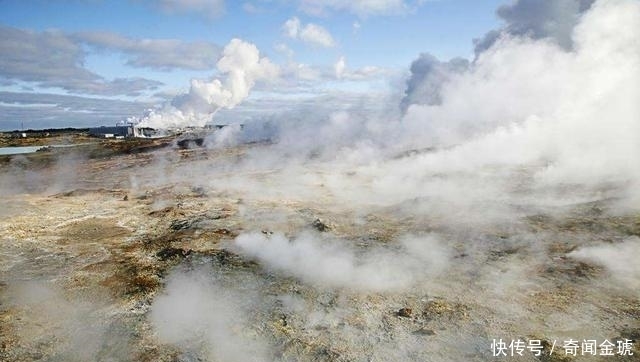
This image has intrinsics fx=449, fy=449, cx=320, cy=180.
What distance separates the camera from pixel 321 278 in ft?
24.0

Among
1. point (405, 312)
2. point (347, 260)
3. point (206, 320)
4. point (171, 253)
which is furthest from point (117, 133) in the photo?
point (405, 312)

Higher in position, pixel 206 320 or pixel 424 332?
pixel 206 320

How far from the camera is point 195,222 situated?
11.5 metres

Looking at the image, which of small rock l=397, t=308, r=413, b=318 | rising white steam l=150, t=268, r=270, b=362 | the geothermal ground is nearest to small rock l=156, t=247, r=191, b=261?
the geothermal ground

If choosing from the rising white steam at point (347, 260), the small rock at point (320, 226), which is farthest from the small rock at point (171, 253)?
the small rock at point (320, 226)

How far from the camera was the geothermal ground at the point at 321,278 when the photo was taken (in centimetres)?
549

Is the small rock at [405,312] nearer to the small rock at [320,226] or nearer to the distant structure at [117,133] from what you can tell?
the small rock at [320,226]

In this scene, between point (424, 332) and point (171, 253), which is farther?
point (171, 253)

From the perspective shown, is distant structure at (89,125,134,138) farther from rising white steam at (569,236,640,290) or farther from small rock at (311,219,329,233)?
rising white steam at (569,236,640,290)

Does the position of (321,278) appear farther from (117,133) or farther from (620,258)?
(117,133)

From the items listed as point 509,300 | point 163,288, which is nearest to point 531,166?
point 509,300

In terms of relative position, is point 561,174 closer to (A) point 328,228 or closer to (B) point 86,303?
(A) point 328,228

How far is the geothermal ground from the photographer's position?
549cm

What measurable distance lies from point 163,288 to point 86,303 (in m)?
1.13
